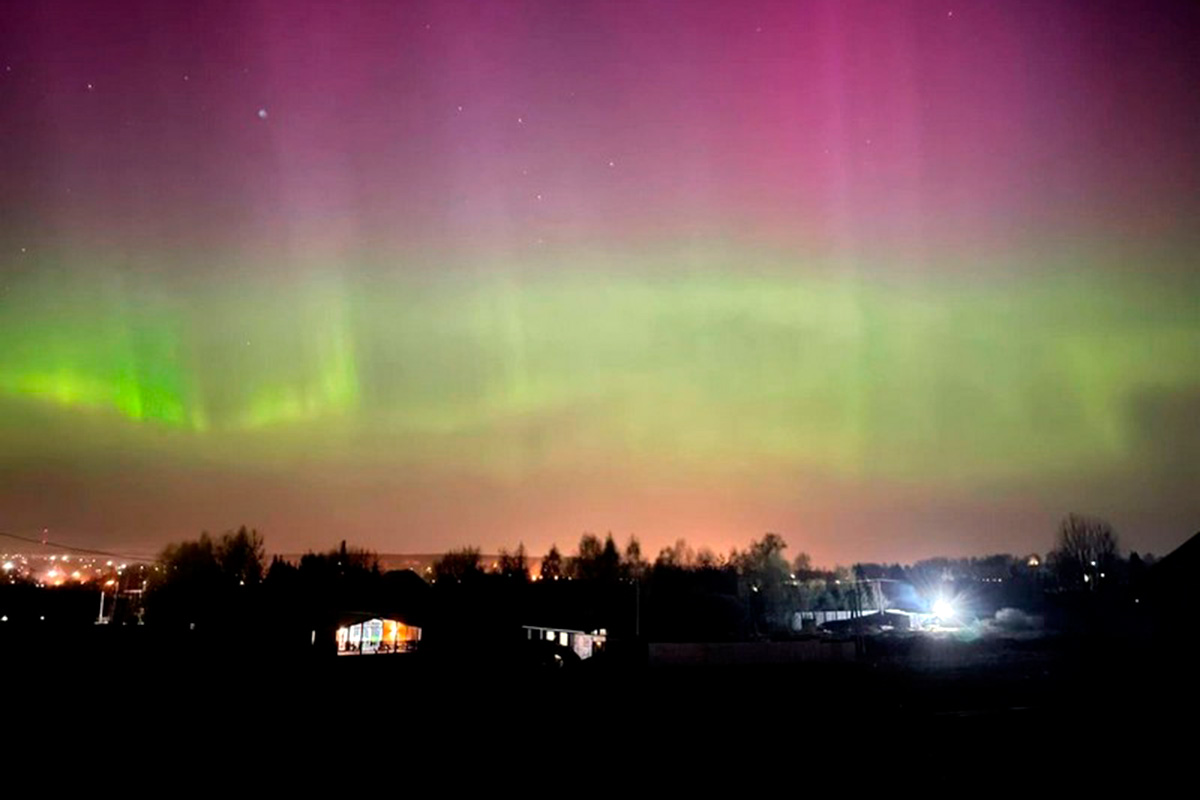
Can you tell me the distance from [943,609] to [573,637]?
69.4 meters

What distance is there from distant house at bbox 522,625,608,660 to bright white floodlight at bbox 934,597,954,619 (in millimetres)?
59322

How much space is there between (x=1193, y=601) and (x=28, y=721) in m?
53.1

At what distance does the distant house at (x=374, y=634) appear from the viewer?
49312mm

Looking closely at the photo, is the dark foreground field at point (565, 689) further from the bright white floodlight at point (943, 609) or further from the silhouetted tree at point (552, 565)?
the silhouetted tree at point (552, 565)

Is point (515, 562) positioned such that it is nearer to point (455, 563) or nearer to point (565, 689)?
point (455, 563)

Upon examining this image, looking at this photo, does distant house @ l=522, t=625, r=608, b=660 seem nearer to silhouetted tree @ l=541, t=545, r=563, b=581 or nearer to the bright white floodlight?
the bright white floodlight

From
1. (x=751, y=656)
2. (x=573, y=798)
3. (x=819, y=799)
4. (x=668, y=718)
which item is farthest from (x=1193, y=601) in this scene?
(x=573, y=798)

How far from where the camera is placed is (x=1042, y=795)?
1278cm

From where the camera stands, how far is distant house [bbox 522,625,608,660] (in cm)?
4869

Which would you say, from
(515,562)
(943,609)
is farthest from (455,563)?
(943,609)

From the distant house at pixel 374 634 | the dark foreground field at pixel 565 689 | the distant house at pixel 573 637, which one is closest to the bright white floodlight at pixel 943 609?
the dark foreground field at pixel 565 689

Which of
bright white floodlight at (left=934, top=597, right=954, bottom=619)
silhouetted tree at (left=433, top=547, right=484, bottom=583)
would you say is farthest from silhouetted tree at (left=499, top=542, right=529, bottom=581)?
bright white floodlight at (left=934, top=597, right=954, bottom=619)

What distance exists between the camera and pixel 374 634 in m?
52.4

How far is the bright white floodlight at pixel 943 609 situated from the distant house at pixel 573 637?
59.3 m
